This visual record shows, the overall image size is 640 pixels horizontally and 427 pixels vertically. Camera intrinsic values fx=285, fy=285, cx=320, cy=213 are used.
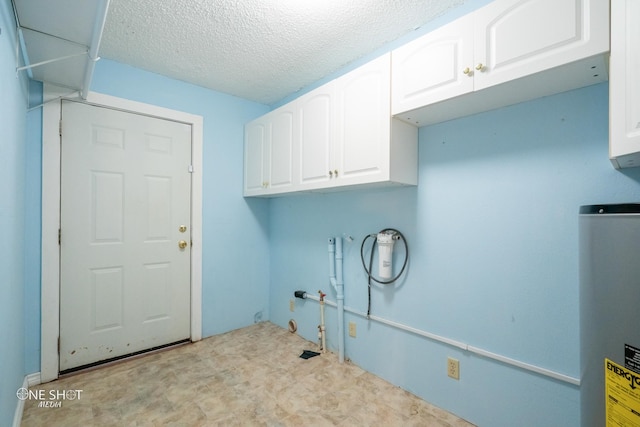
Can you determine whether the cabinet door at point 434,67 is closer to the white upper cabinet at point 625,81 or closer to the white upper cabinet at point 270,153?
the white upper cabinet at point 625,81

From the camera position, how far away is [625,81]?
3.14ft

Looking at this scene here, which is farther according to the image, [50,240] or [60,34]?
[50,240]

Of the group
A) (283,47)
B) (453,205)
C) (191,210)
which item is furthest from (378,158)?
(191,210)

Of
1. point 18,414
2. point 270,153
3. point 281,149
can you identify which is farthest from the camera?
point 270,153

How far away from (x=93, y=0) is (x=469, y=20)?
1732 mm

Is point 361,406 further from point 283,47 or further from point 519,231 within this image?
point 283,47

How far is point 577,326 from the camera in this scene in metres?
1.31

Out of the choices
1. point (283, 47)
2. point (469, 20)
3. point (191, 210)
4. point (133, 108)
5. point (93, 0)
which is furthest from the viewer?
point (191, 210)

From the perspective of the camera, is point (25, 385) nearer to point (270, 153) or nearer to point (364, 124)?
point (270, 153)

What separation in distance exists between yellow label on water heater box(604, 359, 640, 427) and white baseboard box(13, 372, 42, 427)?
2666mm

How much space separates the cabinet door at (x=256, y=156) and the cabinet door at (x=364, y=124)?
936 mm

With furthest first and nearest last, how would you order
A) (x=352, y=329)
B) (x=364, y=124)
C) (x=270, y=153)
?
1. (x=270, y=153)
2. (x=352, y=329)
3. (x=364, y=124)

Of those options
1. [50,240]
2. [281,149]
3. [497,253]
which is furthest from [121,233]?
[497,253]

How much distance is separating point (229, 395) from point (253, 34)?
2429 millimetres
